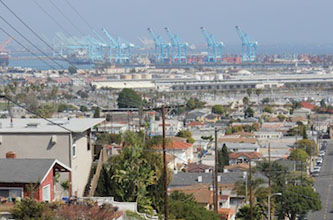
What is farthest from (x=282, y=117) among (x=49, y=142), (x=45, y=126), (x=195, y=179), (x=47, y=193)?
(x=47, y=193)

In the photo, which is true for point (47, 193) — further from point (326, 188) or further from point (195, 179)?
point (326, 188)

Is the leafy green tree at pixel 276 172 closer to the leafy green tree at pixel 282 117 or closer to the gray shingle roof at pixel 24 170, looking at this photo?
the gray shingle roof at pixel 24 170

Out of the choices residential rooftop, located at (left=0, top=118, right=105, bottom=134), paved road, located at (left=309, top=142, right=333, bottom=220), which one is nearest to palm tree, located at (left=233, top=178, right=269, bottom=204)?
paved road, located at (left=309, top=142, right=333, bottom=220)

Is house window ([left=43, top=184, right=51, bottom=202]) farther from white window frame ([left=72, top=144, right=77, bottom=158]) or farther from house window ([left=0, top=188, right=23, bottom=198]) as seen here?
white window frame ([left=72, top=144, right=77, bottom=158])

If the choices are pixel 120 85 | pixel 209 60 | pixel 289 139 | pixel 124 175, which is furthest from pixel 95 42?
pixel 124 175

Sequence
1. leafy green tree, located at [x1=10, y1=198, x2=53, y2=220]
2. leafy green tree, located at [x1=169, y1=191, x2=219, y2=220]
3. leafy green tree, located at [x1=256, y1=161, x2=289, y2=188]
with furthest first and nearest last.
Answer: leafy green tree, located at [x1=256, y1=161, x2=289, y2=188], leafy green tree, located at [x1=169, y1=191, x2=219, y2=220], leafy green tree, located at [x1=10, y1=198, x2=53, y2=220]

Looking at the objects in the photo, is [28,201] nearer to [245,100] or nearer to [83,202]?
[83,202]

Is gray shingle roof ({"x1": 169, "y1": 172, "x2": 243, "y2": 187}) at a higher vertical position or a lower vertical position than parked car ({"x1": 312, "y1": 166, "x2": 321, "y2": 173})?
higher
